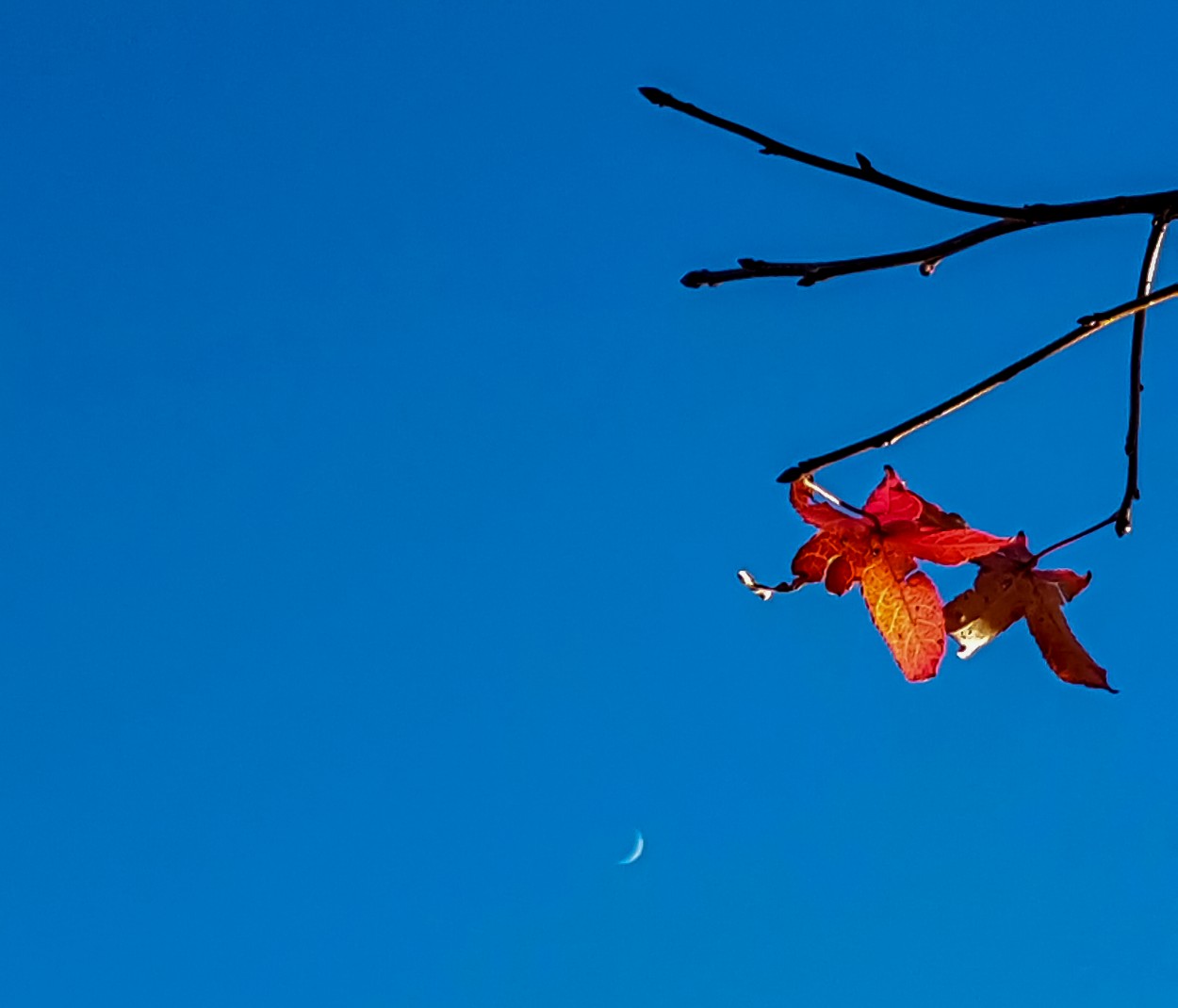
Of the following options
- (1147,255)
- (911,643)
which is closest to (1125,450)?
(1147,255)

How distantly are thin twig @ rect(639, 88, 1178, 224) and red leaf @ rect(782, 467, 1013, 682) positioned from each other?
463 millimetres

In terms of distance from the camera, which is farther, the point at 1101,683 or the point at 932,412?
the point at 1101,683

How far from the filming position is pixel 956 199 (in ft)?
2.84

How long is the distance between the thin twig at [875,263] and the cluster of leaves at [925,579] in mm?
404

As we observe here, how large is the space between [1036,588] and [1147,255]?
0.55 metres

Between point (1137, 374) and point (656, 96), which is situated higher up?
point (656, 96)

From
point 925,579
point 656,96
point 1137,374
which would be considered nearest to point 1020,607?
point 925,579

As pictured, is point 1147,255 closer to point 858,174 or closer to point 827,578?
point 858,174

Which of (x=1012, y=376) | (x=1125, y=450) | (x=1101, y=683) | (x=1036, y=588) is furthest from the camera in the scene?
(x=1036, y=588)

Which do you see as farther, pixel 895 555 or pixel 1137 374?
pixel 895 555

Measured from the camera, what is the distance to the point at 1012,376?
0.83 m

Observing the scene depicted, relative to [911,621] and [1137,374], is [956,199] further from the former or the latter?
[911,621]

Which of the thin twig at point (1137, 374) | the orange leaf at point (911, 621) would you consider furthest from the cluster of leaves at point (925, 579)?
the thin twig at point (1137, 374)

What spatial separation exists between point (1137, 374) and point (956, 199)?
18cm
